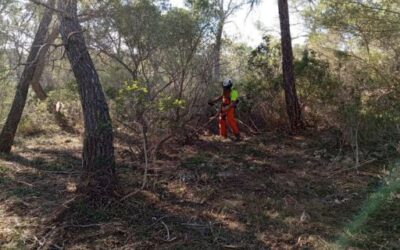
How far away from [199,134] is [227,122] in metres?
0.72

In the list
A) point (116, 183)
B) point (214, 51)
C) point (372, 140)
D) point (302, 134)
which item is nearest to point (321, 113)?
point (302, 134)

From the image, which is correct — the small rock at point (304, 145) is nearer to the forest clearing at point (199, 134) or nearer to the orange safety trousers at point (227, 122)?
the forest clearing at point (199, 134)

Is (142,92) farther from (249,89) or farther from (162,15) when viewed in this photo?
(249,89)

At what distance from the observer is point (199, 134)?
32.6ft

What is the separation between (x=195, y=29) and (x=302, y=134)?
10.3 feet

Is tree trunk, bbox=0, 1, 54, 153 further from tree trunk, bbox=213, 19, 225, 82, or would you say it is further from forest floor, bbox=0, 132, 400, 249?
tree trunk, bbox=213, 19, 225, 82

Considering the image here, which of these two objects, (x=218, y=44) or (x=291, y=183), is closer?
(x=291, y=183)

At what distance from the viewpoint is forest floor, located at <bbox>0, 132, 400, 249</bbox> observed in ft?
15.3

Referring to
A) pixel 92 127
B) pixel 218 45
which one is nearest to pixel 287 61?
pixel 218 45

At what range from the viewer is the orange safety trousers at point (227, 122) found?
9.38 meters

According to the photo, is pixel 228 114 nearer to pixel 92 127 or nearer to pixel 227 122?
pixel 227 122

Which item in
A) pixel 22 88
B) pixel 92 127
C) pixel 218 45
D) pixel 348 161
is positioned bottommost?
pixel 348 161

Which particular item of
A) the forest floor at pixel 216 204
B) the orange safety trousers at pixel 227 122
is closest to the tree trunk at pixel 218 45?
the orange safety trousers at pixel 227 122

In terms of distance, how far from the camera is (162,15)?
9.18 meters
